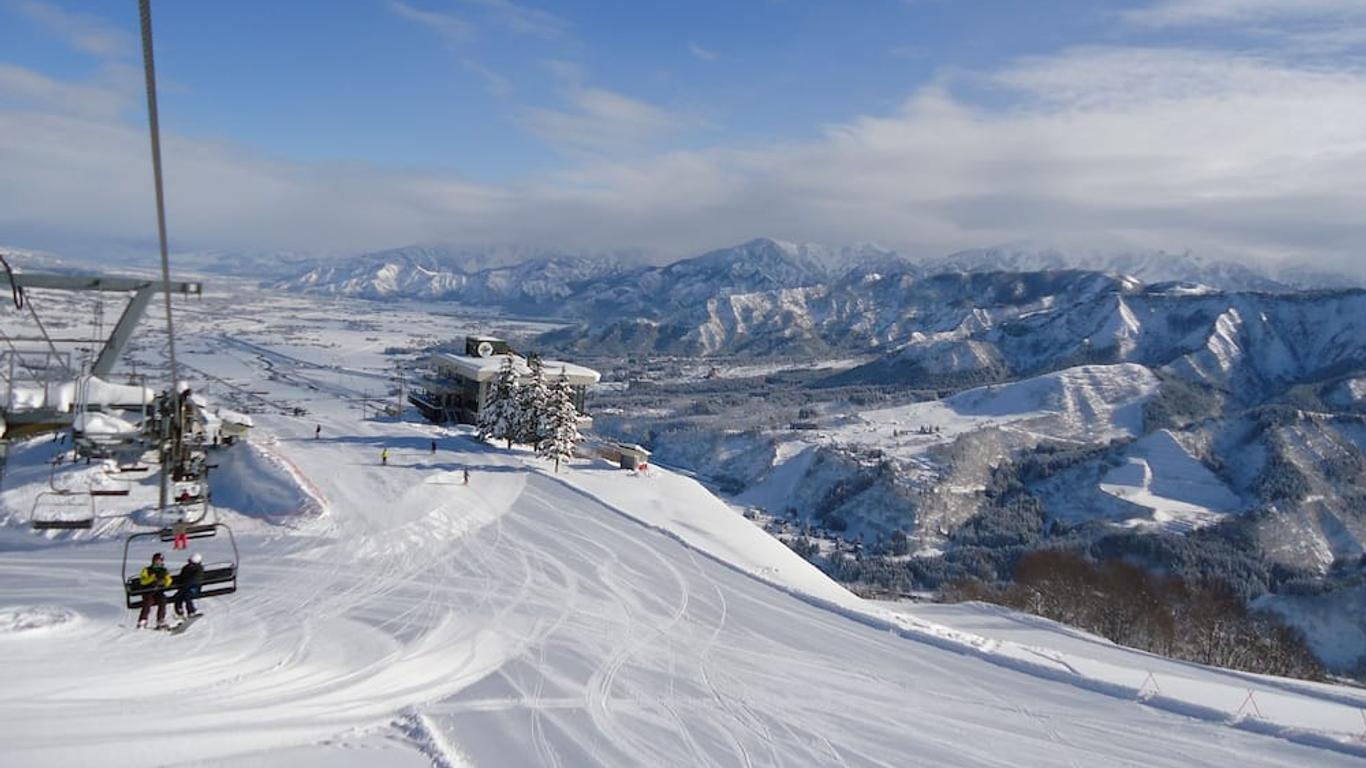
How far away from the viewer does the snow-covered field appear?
11945 mm

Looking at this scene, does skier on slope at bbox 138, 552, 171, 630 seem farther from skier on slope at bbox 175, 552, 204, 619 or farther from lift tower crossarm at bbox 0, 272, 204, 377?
lift tower crossarm at bbox 0, 272, 204, 377

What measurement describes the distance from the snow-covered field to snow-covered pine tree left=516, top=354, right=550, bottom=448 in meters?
11.4

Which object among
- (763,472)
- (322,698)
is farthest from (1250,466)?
(322,698)

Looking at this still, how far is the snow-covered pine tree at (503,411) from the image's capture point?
138 ft

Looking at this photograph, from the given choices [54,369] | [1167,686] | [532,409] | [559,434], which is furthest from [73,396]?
[532,409]

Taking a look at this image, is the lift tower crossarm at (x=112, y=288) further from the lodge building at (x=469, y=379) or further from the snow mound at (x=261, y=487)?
the lodge building at (x=469, y=379)

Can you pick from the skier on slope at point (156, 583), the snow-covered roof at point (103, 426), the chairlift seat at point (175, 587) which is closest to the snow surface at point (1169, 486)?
the chairlift seat at point (175, 587)

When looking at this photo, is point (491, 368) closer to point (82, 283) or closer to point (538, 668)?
point (538, 668)

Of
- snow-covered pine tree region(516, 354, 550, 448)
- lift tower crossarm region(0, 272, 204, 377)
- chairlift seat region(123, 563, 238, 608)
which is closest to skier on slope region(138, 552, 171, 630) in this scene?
chairlift seat region(123, 563, 238, 608)

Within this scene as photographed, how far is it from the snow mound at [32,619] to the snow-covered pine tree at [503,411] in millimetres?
25529

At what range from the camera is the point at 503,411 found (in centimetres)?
4306

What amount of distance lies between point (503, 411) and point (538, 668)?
28.6 m

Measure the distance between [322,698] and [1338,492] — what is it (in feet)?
507

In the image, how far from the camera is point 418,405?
203ft
